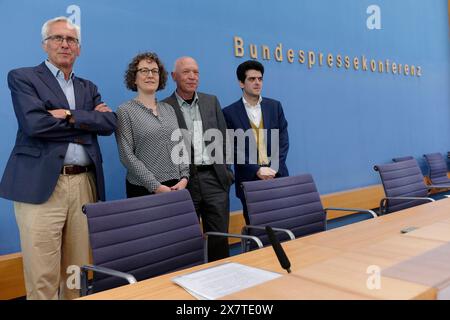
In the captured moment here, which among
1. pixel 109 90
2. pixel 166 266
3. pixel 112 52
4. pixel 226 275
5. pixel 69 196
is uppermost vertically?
pixel 112 52

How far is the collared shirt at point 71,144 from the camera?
2104 millimetres

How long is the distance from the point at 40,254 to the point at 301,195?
4.87 ft

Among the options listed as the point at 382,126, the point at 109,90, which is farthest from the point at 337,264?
the point at 382,126

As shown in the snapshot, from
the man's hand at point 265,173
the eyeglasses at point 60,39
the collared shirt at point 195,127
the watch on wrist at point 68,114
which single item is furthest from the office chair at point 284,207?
the eyeglasses at point 60,39

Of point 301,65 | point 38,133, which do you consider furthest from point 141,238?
point 301,65

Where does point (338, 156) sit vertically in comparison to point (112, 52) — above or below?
below

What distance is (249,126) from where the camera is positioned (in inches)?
116

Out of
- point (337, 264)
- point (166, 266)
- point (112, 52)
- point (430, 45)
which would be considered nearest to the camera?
point (337, 264)

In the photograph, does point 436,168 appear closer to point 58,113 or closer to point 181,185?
point 181,185

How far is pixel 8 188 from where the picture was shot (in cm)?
203

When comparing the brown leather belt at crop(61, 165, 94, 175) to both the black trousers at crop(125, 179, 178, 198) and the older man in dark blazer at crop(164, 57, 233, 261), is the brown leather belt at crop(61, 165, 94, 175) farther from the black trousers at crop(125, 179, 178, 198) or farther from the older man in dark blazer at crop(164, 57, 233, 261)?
the older man in dark blazer at crop(164, 57, 233, 261)

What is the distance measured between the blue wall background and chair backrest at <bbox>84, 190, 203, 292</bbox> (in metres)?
1.39

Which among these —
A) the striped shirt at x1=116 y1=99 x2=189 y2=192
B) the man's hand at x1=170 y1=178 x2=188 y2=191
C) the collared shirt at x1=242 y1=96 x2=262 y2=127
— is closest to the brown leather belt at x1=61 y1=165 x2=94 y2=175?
the striped shirt at x1=116 y1=99 x2=189 y2=192
